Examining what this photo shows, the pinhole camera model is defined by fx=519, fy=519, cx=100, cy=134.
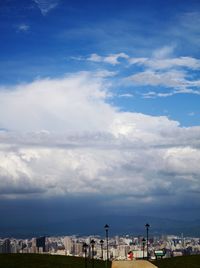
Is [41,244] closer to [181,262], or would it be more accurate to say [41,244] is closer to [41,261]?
[41,261]

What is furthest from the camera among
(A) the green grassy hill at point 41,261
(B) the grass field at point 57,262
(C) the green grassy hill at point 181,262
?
(A) the green grassy hill at point 41,261

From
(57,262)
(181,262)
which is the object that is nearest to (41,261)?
(57,262)

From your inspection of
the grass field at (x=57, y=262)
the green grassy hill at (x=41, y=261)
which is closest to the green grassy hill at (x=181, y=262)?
the grass field at (x=57, y=262)

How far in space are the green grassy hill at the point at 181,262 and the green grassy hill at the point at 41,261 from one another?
789 centimetres

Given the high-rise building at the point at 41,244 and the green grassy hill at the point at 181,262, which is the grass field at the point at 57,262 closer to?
the green grassy hill at the point at 181,262

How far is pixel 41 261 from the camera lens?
75.4 m

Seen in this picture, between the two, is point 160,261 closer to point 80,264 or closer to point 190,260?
point 190,260

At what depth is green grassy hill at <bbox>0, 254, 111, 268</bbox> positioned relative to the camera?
72.6 meters

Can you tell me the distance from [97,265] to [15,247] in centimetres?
6559

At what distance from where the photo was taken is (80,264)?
247 ft

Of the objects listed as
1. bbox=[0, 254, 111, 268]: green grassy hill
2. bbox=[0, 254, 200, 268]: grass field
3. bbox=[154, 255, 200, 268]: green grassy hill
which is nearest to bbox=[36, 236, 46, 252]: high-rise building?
bbox=[0, 254, 111, 268]: green grassy hill

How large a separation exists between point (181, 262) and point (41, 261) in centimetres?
2018

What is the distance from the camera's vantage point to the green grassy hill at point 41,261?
72.6m

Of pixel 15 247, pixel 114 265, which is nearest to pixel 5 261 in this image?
pixel 114 265
